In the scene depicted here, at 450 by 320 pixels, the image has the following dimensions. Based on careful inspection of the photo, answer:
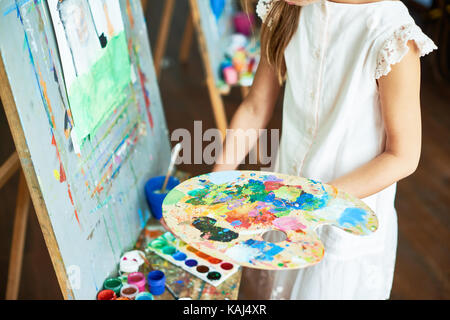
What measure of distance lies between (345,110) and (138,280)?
2.06ft

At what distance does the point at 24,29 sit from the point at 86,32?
22cm

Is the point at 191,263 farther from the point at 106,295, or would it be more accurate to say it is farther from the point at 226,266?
the point at 106,295

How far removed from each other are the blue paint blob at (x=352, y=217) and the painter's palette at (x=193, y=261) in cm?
41

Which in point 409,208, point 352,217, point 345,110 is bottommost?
point 409,208

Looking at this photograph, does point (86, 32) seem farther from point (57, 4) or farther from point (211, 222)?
point (211, 222)

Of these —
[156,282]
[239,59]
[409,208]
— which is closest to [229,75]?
[239,59]

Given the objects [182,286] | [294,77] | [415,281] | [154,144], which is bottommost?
[415,281]

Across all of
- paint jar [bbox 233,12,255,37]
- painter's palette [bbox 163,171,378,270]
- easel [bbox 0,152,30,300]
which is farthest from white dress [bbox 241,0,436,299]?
paint jar [bbox 233,12,255,37]

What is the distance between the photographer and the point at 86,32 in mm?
1066

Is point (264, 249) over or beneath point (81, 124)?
beneath

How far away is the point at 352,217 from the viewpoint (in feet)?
3.09

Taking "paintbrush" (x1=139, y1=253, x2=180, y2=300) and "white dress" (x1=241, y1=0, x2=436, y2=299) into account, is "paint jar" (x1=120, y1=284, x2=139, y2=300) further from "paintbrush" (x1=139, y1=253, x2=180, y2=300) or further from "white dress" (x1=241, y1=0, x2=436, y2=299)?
"white dress" (x1=241, y1=0, x2=436, y2=299)

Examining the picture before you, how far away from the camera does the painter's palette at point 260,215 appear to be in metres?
0.87

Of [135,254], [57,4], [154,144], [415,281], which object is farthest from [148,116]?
[415,281]
